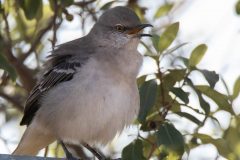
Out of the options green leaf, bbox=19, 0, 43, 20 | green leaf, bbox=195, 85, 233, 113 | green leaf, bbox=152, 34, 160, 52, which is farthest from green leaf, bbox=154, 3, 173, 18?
green leaf, bbox=195, 85, 233, 113

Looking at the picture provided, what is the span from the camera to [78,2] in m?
7.44

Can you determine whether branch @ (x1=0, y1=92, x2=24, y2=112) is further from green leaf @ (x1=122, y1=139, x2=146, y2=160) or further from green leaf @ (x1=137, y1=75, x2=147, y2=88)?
green leaf @ (x1=122, y1=139, x2=146, y2=160)

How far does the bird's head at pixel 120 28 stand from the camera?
21.3 feet

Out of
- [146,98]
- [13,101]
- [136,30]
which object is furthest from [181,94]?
[13,101]

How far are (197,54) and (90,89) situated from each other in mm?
993

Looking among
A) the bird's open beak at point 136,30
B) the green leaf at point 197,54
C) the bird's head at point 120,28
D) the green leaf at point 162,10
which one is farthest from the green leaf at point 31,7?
the green leaf at point 162,10

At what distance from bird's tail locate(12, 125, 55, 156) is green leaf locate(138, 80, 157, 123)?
122 centimetres

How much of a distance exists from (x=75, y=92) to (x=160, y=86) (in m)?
0.73

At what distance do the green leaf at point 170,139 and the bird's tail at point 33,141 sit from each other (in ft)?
4.71

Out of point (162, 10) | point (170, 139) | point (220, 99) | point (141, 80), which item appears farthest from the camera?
point (162, 10)

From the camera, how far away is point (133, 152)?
18.5 feet

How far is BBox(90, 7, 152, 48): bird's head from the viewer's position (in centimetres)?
650

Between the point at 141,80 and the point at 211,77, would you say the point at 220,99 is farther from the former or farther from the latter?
the point at 141,80

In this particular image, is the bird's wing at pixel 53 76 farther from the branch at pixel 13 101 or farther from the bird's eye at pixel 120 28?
the branch at pixel 13 101
